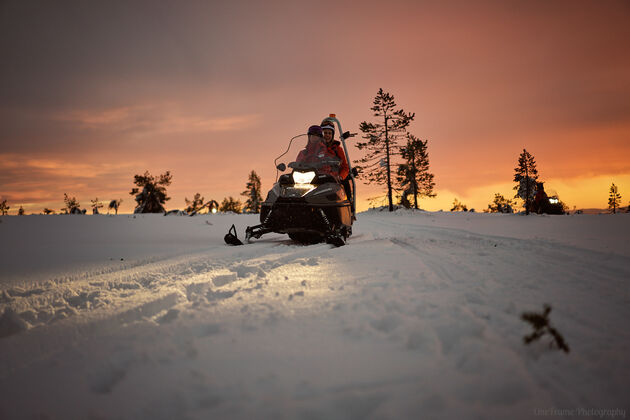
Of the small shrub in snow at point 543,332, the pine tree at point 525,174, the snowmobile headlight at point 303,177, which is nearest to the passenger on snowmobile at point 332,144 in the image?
the snowmobile headlight at point 303,177

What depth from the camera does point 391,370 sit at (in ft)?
4.54

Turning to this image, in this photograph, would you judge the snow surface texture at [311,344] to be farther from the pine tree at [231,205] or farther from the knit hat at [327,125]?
the pine tree at [231,205]

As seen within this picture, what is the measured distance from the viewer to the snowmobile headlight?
19.3ft

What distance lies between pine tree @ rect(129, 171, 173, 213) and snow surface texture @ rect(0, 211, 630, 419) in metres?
54.7

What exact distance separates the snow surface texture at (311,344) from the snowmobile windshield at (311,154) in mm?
3680

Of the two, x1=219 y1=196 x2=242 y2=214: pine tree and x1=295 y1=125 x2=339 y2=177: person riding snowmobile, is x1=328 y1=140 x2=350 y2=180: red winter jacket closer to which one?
x1=295 y1=125 x2=339 y2=177: person riding snowmobile

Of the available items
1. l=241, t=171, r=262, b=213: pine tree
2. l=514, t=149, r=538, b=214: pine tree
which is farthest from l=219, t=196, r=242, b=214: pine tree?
l=514, t=149, r=538, b=214: pine tree

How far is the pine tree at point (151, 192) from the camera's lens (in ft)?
168

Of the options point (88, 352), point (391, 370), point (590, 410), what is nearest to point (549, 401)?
point (590, 410)

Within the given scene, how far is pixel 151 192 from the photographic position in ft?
173

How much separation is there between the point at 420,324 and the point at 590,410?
0.79 metres

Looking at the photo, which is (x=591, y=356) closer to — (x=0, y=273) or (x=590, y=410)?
(x=590, y=410)

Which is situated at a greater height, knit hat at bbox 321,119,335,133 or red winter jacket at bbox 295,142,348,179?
knit hat at bbox 321,119,335,133

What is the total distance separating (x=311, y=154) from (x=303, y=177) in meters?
1.16
